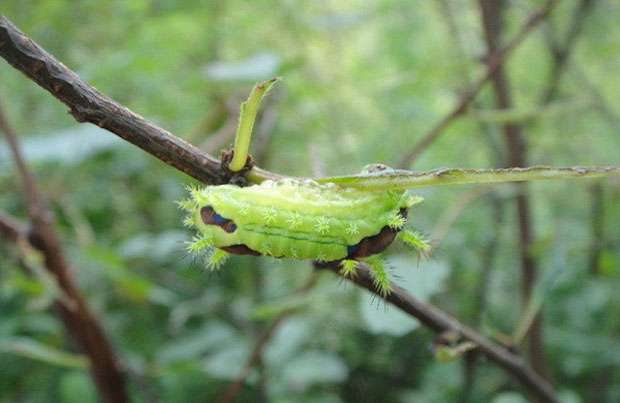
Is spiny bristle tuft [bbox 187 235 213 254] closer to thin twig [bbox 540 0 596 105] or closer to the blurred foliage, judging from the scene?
the blurred foliage

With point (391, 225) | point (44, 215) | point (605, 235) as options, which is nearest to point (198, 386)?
point (44, 215)

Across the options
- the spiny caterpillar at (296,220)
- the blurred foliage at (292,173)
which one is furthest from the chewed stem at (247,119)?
the blurred foliage at (292,173)

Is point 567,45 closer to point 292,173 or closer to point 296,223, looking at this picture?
point 292,173

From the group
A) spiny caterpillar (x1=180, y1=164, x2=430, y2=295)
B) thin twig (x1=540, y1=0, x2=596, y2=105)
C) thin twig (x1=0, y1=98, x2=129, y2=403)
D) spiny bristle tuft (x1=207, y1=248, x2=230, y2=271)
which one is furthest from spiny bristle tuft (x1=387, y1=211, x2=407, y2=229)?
thin twig (x1=540, y1=0, x2=596, y2=105)

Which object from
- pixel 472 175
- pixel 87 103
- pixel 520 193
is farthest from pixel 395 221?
pixel 520 193

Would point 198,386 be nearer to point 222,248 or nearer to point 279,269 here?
point 279,269
